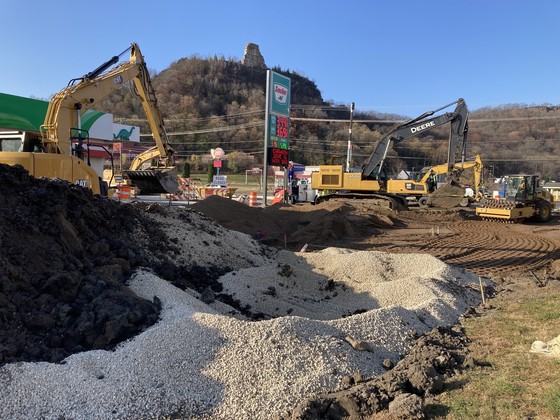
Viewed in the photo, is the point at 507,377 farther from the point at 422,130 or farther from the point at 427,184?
the point at 427,184

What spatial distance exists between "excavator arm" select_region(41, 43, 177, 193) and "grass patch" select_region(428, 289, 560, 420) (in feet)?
30.1

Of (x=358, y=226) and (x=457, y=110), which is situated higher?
(x=457, y=110)

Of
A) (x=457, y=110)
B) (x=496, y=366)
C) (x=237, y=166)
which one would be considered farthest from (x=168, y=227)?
(x=237, y=166)

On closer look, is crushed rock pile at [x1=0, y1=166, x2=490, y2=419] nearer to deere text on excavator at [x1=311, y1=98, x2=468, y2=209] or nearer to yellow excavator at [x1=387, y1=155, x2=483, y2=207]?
deere text on excavator at [x1=311, y1=98, x2=468, y2=209]

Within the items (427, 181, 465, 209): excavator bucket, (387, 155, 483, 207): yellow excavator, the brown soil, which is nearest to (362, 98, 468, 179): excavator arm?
(427, 181, 465, 209): excavator bucket

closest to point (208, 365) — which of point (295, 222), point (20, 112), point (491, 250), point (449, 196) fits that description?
point (491, 250)

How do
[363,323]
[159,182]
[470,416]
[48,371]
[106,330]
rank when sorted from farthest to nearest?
[159,182], [363,323], [106,330], [48,371], [470,416]

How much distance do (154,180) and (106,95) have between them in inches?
109

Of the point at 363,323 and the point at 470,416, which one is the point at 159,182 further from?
the point at 470,416

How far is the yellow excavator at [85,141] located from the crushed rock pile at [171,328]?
1.63 m

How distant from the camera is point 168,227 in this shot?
9.31 metres

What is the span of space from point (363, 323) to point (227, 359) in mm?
2037

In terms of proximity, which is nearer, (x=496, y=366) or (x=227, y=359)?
(x=227, y=359)

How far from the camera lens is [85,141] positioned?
444 inches
